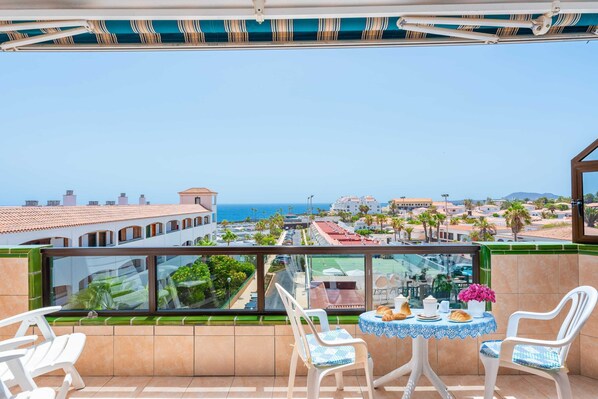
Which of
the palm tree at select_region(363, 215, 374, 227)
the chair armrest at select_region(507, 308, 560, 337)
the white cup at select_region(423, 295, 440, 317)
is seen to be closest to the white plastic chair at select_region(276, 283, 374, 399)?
the white cup at select_region(423, 295, 440, 317)

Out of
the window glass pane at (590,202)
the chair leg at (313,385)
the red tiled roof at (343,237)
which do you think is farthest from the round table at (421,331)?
the window glass pane at (590,202)

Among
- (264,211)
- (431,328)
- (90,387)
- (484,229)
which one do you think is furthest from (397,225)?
(264,211)

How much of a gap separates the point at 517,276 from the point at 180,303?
2.86 metres

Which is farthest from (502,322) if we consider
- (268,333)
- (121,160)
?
(121,160)

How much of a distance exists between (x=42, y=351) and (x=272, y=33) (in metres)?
2.67

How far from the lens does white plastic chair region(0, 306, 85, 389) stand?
230 centimetres

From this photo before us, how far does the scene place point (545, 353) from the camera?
2.67 metres

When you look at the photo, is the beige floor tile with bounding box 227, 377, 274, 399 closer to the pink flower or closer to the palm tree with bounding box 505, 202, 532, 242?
the pink flower

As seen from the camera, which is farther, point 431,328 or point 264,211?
point 264,211

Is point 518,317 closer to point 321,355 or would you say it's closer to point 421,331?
point 421,331

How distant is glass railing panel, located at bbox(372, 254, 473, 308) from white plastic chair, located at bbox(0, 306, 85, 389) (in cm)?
229

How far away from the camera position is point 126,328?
3410mm

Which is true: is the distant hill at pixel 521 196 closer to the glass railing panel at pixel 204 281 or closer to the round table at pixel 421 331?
the round table at pixel 421 331

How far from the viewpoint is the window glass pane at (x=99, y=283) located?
140 inches
